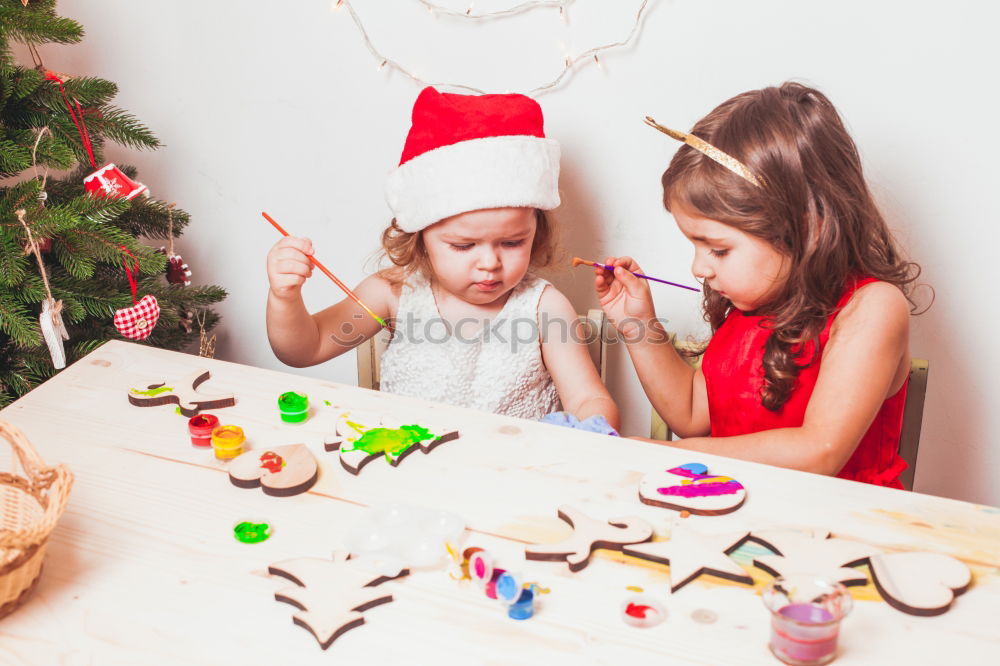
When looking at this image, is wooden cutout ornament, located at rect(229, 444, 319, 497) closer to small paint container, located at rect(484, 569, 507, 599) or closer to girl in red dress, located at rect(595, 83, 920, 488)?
small paint container, located at rect(484, 569, 507, 599)

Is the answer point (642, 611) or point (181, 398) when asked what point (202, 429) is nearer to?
point (181, 398)

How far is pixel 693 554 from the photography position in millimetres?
741

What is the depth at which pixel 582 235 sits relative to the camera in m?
1.60

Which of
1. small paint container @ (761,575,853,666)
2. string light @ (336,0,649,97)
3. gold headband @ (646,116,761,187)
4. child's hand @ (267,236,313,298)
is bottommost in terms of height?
small paint container @ (761,575,853,666)

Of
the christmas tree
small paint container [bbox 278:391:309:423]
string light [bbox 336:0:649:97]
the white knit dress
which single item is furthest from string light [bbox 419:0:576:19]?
small paint container [bbox 278:391:309:423]

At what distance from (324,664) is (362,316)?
0.97 metres

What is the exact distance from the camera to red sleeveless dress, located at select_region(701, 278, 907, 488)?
49.3 inches

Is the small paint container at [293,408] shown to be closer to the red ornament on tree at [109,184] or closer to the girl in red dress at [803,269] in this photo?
the girl in red dress at [803,269]

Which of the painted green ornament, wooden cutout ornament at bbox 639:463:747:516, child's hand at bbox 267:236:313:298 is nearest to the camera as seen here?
wooden cutout ornament at bbox 639:463:747:516

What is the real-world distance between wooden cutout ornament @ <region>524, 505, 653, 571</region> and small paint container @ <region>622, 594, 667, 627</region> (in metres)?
0.06

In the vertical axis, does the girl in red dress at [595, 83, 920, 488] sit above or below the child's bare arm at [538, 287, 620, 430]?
above

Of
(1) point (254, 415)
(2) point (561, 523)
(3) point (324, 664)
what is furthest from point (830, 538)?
(1) point (254, 415)

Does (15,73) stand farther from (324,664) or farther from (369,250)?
(324,664)

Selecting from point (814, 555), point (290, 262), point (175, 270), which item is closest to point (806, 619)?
point (814, 555)
